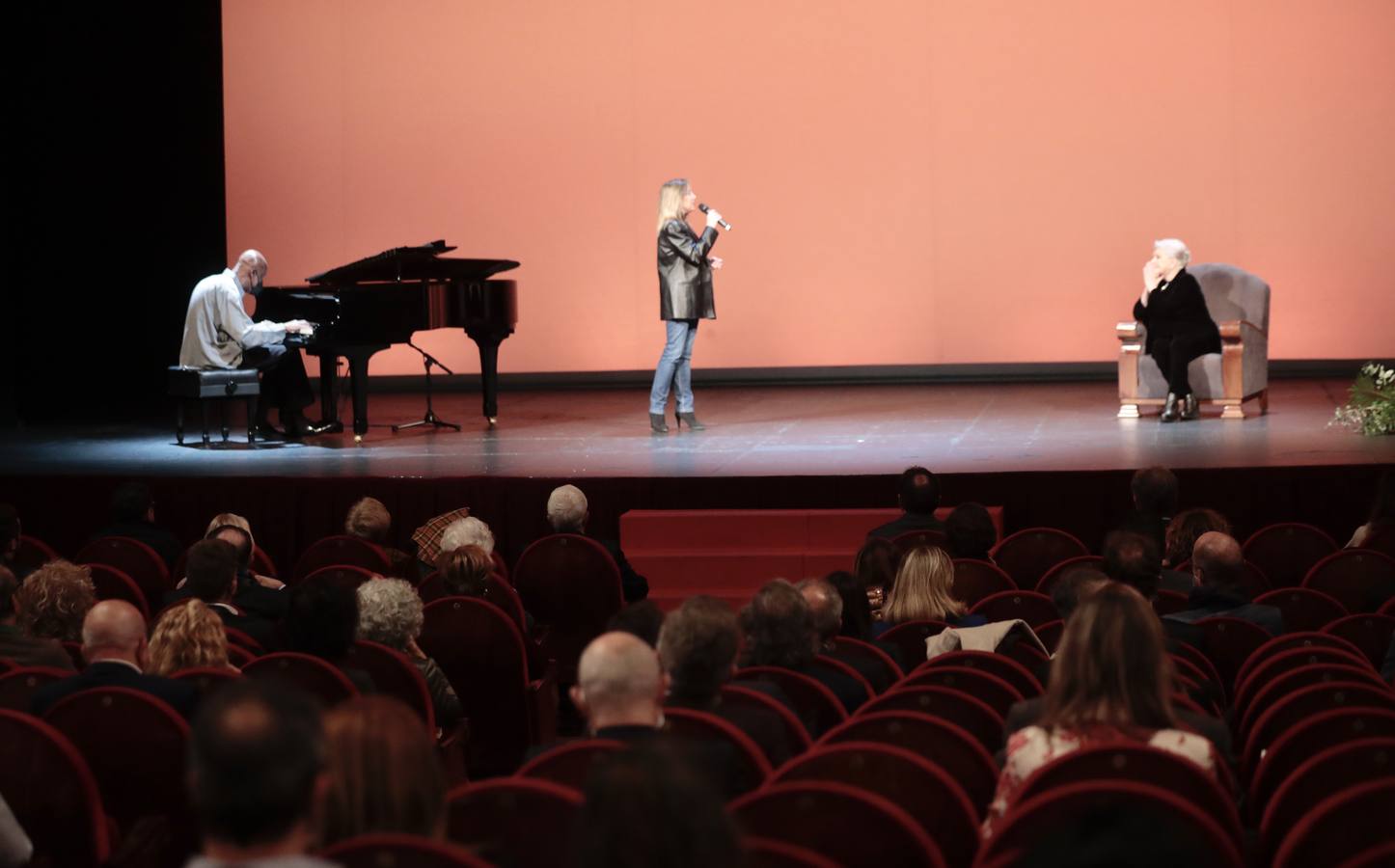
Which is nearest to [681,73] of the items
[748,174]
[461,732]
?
[748,174]

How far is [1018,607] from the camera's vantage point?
14.9ft

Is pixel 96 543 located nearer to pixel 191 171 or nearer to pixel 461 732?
pixel 461 732

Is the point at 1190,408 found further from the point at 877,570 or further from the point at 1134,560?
the point at 1134,560

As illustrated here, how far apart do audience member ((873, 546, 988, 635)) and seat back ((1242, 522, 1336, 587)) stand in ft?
6.25

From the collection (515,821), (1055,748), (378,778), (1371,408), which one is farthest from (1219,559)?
(1371,408)

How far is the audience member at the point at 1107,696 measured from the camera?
8.76 feet

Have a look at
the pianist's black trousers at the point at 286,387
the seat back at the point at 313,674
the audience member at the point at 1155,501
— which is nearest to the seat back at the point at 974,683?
the seat back at the point at 313,674

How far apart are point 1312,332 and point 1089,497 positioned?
5.76 m

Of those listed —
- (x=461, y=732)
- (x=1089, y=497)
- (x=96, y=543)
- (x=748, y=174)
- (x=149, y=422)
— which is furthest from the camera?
(x=748, y=174)

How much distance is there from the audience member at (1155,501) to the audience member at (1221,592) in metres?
1.36

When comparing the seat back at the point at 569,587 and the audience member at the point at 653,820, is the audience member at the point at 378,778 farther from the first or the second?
the seat back at the point at 569,587

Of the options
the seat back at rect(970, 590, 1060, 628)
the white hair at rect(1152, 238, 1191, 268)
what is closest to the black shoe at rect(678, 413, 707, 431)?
the white hair at rect(1152, 238, 1191, 268)

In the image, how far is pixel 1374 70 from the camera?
11.5 metres

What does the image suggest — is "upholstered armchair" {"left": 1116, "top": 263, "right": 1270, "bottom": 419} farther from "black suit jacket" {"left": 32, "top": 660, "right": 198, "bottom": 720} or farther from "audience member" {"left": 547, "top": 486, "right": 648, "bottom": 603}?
"black suit jacket" {"left": 32, "top": 660, "right": 198, "bottom": 720}
